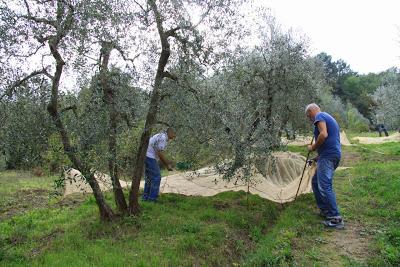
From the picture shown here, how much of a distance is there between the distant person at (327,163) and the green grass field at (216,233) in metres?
0.26

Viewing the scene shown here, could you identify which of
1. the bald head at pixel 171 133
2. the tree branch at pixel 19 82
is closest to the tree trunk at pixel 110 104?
the tree branch at pixel 19 82

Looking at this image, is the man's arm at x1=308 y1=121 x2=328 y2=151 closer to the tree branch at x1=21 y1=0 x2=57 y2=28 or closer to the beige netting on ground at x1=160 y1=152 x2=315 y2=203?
the beige netting on ground at x1=160 y1=152 x2=315 y2=203

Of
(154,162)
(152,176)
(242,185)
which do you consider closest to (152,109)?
(154,162)

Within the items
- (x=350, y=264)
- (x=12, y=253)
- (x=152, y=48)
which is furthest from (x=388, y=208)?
(x=12, y=253)

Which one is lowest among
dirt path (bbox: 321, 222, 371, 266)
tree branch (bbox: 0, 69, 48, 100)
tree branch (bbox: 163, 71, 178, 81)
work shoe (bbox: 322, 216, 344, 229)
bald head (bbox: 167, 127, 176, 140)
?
dirt path (bbox: 321, 222, 371, 266)

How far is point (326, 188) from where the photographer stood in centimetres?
710

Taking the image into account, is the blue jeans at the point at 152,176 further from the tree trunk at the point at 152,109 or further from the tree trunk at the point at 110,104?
the tree trunk at the point at 110,104

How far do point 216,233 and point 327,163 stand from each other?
2.49 metres

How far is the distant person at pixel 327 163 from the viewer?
7012 millimetres

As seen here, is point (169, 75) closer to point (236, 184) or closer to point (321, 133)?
point (321, 133)

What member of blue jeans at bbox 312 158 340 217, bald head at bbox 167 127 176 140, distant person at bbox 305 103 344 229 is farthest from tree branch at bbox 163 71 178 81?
blue jeans at bbox 312 158 340 217

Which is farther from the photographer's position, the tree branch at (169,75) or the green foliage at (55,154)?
the tree branch at (169,75)

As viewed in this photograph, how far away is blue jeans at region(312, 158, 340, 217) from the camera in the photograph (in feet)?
23.0

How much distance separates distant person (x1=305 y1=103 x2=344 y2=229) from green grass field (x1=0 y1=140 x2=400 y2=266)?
263 mm
